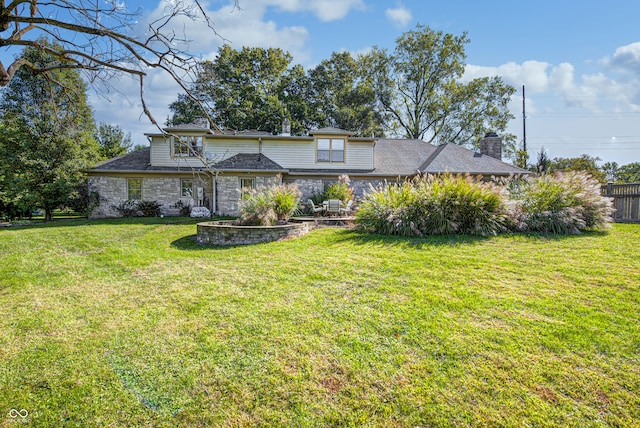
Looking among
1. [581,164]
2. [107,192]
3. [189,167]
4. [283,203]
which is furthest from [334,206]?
[581,164]

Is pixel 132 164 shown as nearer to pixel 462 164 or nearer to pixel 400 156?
pixel 400 156

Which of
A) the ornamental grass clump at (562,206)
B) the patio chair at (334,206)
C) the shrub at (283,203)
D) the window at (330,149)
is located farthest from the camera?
the window at (330,149)

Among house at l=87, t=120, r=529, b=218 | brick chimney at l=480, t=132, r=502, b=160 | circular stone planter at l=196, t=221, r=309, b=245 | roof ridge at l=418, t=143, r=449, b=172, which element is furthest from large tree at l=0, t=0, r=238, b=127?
brick chimney at l=480, t=132, r=502, b=160

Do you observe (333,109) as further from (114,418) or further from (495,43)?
(114,418)

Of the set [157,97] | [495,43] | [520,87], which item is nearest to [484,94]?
[520,87]

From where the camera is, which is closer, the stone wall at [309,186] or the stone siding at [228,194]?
the stone siding at [228,194]

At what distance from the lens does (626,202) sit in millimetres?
11055

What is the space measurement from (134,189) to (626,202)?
2184 cm

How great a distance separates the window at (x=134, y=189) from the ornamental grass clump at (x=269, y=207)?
10120 millimetres

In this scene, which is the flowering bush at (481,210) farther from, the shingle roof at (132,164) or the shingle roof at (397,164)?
the shingle roof at (132,164)

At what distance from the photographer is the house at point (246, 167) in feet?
53.1

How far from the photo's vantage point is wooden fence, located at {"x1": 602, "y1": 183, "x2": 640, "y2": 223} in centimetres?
1086

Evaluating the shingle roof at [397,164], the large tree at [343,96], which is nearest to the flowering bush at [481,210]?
the shingle roof at [397,164]

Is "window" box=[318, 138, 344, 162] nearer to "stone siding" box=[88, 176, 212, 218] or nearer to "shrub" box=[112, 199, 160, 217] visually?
"stone siding" box=[88, 176, 212, 218]
